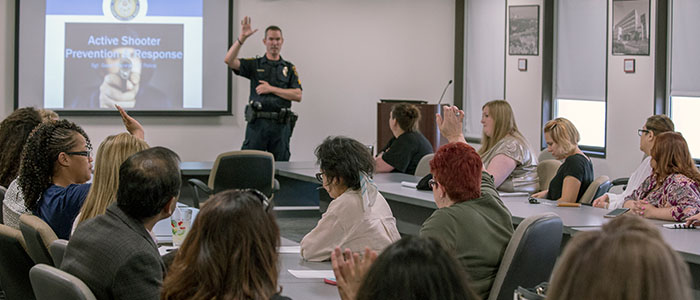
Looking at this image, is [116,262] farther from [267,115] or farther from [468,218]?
[267,115]

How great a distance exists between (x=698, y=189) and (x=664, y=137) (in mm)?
320

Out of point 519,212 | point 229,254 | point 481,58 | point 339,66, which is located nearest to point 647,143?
point 519,212

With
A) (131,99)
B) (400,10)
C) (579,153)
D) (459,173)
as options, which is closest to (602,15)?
(400,10)

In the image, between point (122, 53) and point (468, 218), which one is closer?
point (468, 218)

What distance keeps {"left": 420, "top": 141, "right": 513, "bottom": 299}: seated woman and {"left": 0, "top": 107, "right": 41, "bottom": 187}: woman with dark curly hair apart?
239 centimetres

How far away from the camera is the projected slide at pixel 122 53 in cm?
969

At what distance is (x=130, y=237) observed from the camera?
2455 mm

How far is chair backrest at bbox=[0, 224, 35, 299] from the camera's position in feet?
10.6

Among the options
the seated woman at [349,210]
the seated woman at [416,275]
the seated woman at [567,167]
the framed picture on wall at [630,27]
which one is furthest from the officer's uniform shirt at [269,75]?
the seated woman at [416,275]

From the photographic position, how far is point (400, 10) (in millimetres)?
10992

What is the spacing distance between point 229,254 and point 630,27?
7.28 m

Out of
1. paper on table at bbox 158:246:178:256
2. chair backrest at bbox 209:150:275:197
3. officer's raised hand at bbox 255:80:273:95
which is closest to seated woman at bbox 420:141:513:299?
paper on table at bbox 158:246:178:256

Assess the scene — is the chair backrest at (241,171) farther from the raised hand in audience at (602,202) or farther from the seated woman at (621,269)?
the seated woman at (621,269)

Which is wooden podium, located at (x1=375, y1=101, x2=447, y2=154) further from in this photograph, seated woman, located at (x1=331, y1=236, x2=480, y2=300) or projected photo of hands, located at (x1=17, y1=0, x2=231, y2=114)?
seated woman, located at (x1=331, y1=236, x2=480, y2=300)
